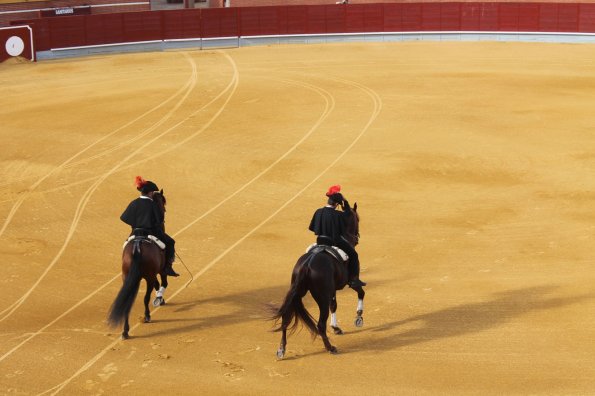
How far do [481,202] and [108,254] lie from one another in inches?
325

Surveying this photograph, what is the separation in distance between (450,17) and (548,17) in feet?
14.9

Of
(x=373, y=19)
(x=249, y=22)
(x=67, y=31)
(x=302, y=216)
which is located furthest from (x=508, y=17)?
(x=302, y=216)

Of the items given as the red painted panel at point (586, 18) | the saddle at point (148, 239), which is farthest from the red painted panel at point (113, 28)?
the saddle at point (148, 239)

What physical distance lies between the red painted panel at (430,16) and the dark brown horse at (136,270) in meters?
32.7

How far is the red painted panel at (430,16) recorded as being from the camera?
4497cm

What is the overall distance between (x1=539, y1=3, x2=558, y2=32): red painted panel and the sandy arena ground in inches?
203

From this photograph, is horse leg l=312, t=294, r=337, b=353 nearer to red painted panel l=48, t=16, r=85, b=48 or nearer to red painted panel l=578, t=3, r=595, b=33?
red painted panel l=48, t=16, r=85, b=48

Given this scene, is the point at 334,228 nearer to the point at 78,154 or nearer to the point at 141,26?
the point at 78,154

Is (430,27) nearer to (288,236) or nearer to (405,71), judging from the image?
(405,71)

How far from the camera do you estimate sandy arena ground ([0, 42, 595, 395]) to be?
12477mm

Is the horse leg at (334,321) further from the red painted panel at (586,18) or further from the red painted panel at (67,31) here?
the red painted panel at (586,18)

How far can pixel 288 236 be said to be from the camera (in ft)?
62.2

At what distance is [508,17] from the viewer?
146 feet

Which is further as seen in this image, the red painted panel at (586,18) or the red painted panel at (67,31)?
the red painted panel at (586,18)
